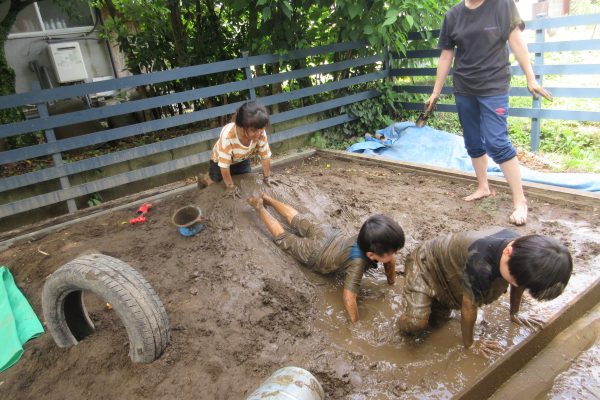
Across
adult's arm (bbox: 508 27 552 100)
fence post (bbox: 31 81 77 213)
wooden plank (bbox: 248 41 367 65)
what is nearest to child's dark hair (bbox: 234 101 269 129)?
adult's arm (bbox: 508 27 552 100)

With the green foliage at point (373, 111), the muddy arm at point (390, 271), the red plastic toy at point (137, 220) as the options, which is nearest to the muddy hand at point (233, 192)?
the red plastic toy at point (137, 220)

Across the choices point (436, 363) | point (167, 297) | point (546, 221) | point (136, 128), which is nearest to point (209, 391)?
point (167, 297)

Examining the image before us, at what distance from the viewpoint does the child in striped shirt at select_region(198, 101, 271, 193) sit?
11.5 ft

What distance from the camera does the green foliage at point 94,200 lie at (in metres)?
5.18

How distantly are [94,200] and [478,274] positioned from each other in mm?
4598

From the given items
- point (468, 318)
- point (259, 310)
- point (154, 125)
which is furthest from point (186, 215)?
point (468, 318)

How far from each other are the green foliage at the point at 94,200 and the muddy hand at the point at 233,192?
2.19 m

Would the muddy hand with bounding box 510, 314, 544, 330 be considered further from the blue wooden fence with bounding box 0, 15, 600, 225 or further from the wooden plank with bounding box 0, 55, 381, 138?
the wooden plank with bounding box 0, 55, 381, 138

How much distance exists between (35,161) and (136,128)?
5.24 ft

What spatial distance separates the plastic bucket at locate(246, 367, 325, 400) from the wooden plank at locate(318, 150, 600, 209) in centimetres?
340

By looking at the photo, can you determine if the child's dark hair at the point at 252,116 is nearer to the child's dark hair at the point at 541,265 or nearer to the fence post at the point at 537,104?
the child's dark hair at the point at 541,265

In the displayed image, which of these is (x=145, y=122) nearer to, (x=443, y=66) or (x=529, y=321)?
(x=443, y=66)

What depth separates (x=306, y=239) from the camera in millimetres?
3434

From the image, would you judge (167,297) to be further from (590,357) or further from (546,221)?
(546,221)
